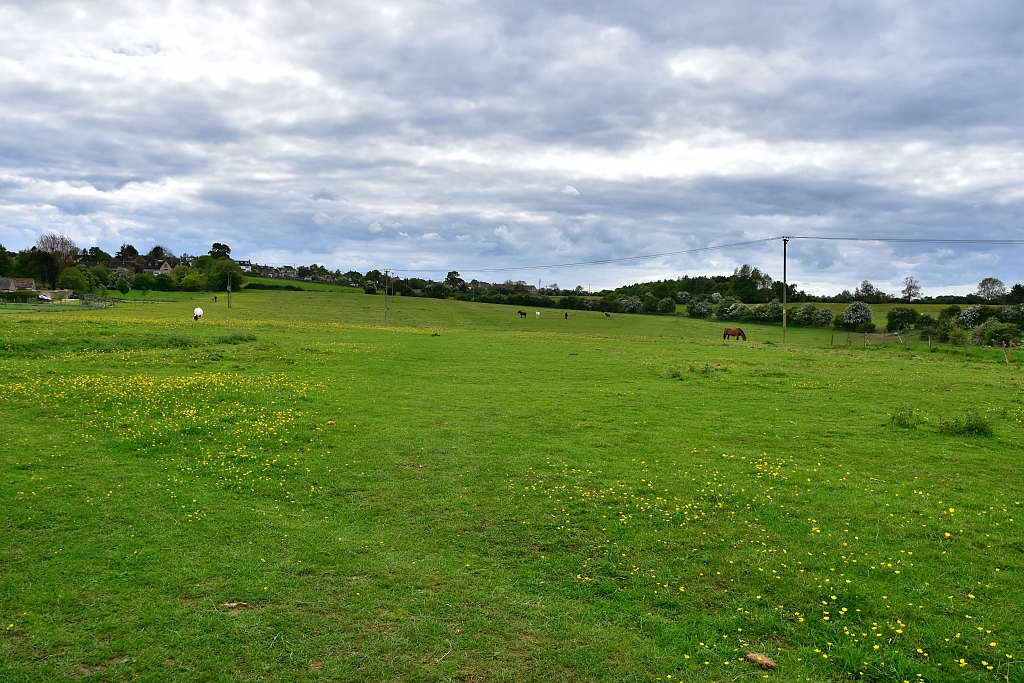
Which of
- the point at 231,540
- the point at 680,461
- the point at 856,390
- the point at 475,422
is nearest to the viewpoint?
the point at 231,540

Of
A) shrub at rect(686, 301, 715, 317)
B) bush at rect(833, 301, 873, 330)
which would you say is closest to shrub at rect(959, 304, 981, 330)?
bush at rect(833, 301, 873, 330)

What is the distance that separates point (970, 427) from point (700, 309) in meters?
94.4

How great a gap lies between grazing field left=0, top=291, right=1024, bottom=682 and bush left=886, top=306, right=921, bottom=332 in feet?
223

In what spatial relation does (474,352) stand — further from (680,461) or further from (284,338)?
(680,461)

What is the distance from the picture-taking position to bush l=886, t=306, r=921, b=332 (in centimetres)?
7869

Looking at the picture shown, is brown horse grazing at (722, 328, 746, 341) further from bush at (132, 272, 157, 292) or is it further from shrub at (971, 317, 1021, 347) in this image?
bush at (132, 272, 157, 292)

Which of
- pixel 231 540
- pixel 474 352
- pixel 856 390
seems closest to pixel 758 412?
pixel 856 390

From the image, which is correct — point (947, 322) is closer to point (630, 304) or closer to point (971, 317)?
point (971, 317)

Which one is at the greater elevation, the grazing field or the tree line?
the tree line

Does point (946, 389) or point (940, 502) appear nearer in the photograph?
point (940, 502)

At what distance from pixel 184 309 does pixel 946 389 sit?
82.7 metres

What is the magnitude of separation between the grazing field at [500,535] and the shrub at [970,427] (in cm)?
8

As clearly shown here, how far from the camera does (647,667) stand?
6699 millimetres

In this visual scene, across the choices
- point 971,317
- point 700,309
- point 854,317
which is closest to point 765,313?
point 700,309
